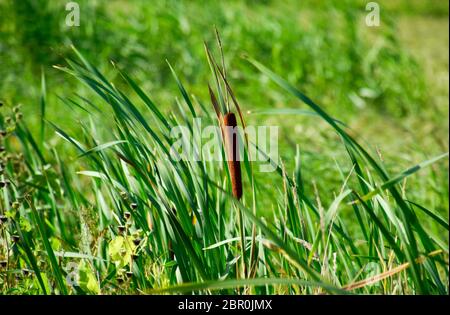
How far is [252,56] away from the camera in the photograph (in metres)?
4.26

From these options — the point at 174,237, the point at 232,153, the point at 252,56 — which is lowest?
the point at 174,237

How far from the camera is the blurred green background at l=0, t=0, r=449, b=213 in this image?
413cm

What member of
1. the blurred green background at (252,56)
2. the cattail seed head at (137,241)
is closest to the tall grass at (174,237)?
the cattail seed head at (137,241)

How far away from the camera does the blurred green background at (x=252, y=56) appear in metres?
4.13

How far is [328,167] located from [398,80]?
162 cm

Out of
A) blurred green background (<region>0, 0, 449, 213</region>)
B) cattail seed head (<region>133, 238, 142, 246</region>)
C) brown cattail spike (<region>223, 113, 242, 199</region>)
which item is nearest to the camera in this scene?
brown cattail spike (<region>223, 113, 242, 199</region>)

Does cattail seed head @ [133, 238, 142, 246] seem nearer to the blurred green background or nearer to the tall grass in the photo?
the tall grass

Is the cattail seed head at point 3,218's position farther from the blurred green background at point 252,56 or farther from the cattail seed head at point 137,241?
the blurred green background at point 252,56

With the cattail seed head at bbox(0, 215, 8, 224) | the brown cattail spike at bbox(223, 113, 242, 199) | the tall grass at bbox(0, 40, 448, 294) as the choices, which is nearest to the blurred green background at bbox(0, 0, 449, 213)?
the tall grass at bbox(0, 40, 448, 294)

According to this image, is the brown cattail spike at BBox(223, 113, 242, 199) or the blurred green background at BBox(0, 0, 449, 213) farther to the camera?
the blurred green background at BBox(0, 0, 449, 213)

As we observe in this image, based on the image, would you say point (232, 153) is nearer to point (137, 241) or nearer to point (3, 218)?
point (137, 241)

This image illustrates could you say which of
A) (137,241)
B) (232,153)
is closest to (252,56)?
(137,241)
